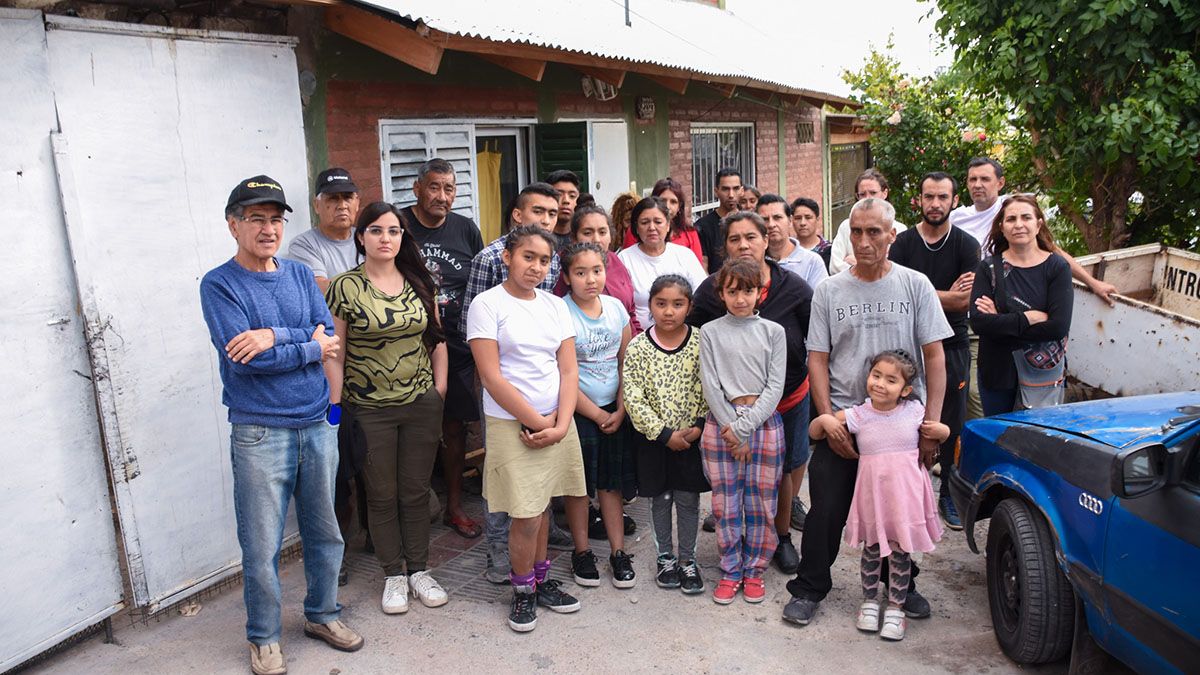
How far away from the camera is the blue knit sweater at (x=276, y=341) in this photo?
341cm

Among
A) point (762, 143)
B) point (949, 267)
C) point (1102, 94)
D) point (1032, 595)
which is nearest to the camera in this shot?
point (1032, 595)

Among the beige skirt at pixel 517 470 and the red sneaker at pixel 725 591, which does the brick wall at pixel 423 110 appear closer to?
the beige skirt at pixel 517 470

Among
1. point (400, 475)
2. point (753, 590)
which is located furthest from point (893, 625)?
point (400, 475)

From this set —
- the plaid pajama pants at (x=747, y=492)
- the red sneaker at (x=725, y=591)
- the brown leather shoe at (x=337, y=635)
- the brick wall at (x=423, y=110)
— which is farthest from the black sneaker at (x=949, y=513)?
the brick wall at (x=423, y=110)

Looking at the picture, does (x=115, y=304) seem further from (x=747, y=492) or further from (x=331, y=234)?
(x=747, y=492)

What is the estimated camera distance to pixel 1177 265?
6684 mm

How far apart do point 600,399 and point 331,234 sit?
1564mm

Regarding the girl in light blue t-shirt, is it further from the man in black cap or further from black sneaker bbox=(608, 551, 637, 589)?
the man in black cap

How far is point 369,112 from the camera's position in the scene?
5418 mm

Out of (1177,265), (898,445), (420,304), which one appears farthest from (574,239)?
(1177,265)

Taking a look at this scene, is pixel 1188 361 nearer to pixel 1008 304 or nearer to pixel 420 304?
pixel 1008 304

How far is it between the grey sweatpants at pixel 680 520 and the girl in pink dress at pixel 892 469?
30.3 inches

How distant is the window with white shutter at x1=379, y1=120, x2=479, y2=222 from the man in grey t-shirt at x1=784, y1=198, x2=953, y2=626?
9.21 feet

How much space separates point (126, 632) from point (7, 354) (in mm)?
1413
